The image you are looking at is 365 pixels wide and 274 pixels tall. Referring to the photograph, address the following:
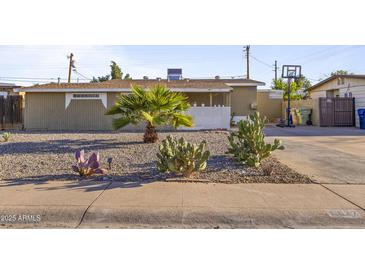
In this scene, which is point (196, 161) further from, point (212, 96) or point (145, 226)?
point (212, 96)

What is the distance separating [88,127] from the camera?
59.9 ft

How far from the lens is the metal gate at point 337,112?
915 inches

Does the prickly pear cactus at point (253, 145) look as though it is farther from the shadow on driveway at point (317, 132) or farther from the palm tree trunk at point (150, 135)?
the shadow on driveway at point (317, 132)

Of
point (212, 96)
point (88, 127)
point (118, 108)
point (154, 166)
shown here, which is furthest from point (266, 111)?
point (154, 166)

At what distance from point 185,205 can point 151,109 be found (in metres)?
6.06

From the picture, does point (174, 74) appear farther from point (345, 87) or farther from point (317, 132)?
point (317, 132)

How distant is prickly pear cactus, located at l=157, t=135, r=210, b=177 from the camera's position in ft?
21.1

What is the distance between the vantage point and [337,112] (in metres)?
23.4

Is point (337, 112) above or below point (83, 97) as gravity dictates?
below

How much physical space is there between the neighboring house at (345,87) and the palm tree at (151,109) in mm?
17043

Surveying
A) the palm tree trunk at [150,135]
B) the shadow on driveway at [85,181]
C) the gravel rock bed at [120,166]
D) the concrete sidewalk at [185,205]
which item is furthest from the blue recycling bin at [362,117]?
the shadow on driveway at [85,181]

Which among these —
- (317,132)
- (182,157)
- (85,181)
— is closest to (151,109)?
(182,157)

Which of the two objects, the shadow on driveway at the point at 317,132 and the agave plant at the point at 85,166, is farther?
the shadow on driveway at the point at 317,132

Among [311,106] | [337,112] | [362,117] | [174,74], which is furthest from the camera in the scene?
[174,74]
